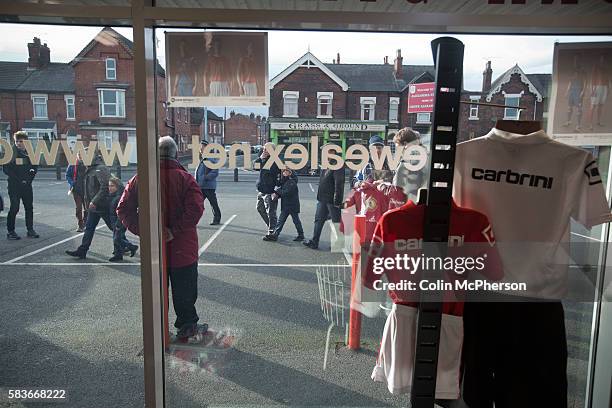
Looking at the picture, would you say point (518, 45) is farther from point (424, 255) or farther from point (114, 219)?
point (114, 219)

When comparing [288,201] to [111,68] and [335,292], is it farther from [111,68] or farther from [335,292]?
[111,68]

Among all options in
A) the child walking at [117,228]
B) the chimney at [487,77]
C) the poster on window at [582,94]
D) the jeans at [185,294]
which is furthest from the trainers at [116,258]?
the poster on window at [582,94]

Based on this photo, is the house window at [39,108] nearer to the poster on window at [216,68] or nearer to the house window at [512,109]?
the poster on window at [216,68]

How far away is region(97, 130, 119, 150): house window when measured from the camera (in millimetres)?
1902

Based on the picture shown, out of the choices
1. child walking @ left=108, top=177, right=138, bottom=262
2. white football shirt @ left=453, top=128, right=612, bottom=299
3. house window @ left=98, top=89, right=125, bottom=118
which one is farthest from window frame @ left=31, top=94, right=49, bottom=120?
white football shirt @ left=453, top=128, right=612, bottom=299

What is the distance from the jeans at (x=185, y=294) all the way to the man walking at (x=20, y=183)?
74 centimetres

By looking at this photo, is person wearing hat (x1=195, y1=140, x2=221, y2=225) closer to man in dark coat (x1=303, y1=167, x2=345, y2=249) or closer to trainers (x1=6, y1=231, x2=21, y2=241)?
man in dark coat (x1=303, y1=167, x2=345, y2=249)

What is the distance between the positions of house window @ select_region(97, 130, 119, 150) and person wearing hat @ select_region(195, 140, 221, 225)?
1.28 ft

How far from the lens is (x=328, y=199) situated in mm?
2076

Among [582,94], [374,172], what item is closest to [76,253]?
[374,172]

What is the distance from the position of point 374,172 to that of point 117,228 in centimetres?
134

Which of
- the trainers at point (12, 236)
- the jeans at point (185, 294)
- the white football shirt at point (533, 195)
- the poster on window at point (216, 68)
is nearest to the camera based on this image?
the white football shirt at point (533, 195)

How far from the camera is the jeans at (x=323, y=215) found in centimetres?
212

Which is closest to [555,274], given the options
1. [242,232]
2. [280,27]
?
[242,232]
